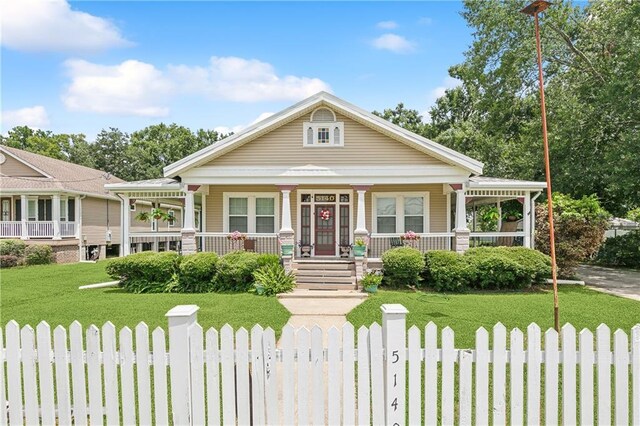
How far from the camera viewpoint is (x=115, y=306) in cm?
944

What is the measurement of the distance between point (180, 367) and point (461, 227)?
12.0 meters

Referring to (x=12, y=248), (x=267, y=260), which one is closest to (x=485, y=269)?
(x=267, y=260)

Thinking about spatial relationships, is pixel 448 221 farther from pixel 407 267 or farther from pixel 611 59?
pixel 611 59

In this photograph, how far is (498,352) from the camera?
10.5 ft

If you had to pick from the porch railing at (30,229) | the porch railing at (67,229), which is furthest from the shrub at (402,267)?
the porch railing at (30,229)

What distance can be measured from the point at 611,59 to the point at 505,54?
12.8 ft

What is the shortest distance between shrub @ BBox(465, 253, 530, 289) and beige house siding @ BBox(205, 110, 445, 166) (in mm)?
4137

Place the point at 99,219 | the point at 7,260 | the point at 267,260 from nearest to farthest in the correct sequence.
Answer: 1. the point at 267,260
2. the point at 7,260
3. the point at 99,219

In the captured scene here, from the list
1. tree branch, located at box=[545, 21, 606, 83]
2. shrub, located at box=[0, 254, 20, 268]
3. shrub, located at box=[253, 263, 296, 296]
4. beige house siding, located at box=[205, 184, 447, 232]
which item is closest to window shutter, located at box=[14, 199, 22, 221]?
shrub, located at box=[0, 254, 20, 268]

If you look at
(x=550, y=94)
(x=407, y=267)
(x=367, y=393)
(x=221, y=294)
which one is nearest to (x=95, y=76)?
(x=221, y=294)

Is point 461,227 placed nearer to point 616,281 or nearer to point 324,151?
point 324,151

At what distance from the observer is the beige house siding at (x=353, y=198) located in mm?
15680

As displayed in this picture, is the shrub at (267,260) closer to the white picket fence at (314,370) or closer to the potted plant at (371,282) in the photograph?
the potted plant at (371,282)

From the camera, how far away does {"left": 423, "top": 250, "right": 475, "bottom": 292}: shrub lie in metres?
11.9
